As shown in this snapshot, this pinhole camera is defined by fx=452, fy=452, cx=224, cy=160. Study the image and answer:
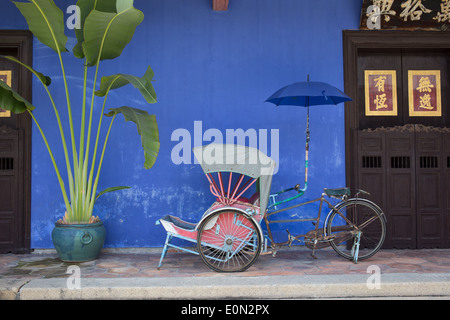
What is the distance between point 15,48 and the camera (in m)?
7.20

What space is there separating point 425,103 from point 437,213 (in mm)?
1825

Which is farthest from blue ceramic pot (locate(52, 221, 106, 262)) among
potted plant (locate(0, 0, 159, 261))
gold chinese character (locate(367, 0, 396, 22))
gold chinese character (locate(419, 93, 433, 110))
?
gold chinese character (locate(419, 93, 433, 110))

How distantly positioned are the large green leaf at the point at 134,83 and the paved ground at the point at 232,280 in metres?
2.21

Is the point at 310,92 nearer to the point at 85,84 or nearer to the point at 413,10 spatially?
the point at 413,10

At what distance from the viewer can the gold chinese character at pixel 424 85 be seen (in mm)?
7535

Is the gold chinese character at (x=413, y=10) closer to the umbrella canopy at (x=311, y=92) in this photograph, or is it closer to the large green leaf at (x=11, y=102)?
the umbrella canopy at (x=311, y=92)

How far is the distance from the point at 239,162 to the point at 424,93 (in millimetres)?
3770

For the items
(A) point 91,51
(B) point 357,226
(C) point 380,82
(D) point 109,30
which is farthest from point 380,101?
(A) point 91,51

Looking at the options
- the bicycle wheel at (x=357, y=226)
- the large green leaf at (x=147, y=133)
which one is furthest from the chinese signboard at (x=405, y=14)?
the large green leaf at (x=147, y=133)

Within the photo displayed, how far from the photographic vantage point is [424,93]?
754cm

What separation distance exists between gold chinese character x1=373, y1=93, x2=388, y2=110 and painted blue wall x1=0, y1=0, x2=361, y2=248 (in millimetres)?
693

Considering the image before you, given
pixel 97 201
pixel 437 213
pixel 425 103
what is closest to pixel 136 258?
pixel 97 201

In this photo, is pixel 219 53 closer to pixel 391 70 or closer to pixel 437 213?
pixel 391 70

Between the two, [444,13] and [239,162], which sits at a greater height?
[444,13]
